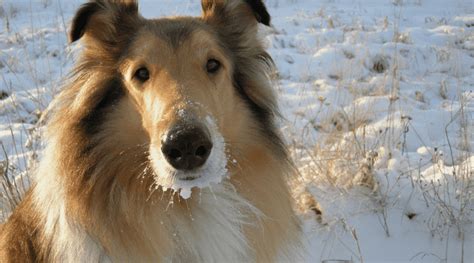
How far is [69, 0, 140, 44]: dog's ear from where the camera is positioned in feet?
9.75

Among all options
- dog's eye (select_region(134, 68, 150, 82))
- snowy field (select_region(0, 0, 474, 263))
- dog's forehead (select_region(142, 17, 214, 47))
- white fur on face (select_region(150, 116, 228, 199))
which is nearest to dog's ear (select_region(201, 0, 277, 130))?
dog's forehead (select_region(142, 17, 214, 47))

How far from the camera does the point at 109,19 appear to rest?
3.04 m

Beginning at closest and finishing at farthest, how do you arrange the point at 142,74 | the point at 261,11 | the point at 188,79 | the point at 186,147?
the point at 186,147 < the point at 188,79 < the point at 142,74 < the point at 261,11

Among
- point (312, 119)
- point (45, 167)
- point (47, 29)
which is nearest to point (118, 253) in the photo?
point (45, 167)

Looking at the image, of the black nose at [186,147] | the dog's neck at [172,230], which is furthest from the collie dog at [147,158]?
the black nose at [186,147]

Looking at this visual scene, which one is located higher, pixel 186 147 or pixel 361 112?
pixel 186 147

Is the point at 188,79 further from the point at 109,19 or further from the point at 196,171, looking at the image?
the point at 109,19

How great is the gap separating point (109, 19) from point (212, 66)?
63 cm

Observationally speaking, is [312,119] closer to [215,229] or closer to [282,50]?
[282,50]

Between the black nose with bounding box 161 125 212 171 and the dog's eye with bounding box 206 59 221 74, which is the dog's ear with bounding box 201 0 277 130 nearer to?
the dog's eye with bounding box 206 59 221 74

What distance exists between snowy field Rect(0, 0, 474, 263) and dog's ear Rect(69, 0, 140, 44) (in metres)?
0.31

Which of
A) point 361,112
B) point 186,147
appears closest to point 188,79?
point 186,147

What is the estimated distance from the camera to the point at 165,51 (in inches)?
112

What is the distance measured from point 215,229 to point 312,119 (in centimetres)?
296
